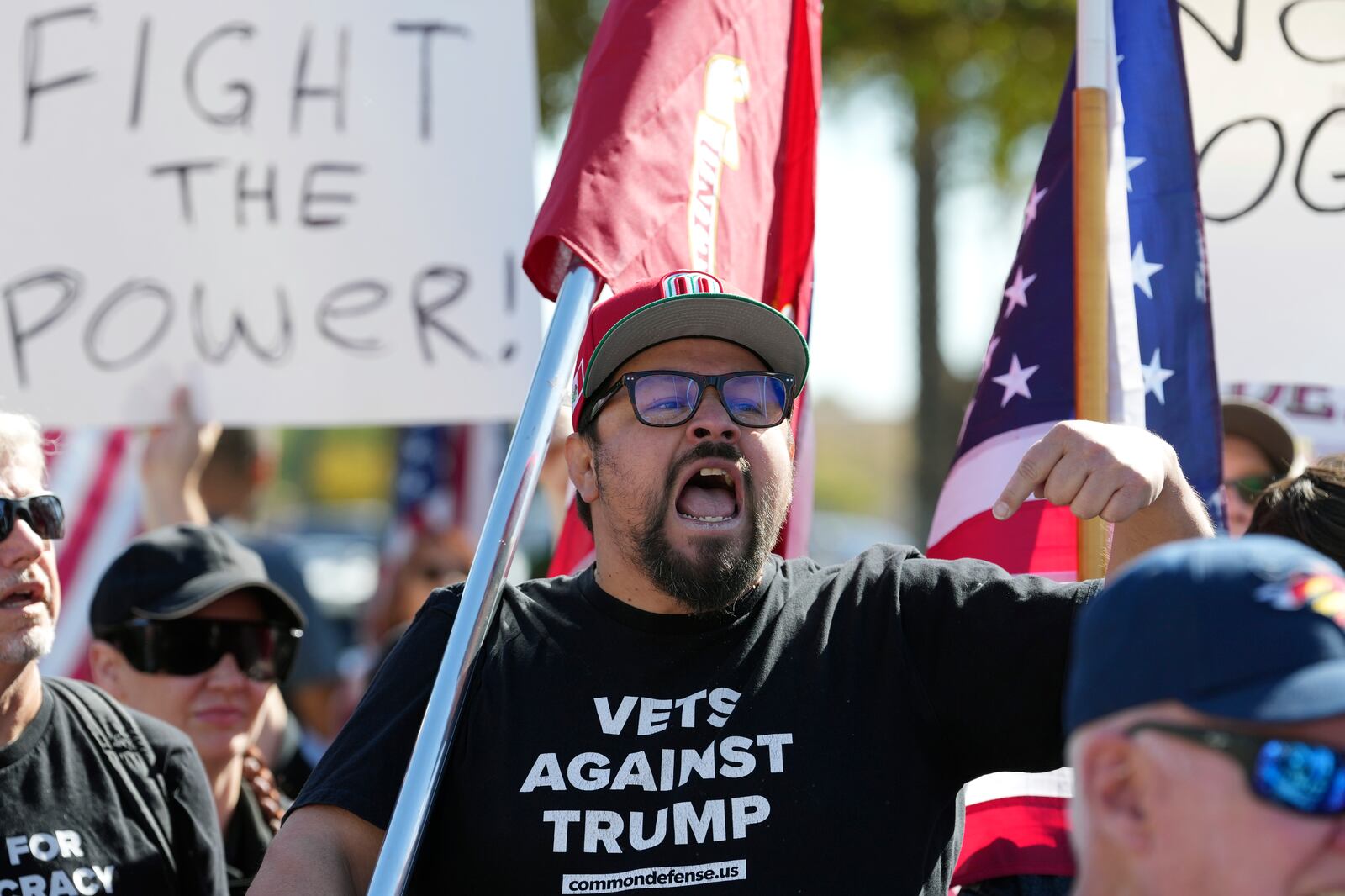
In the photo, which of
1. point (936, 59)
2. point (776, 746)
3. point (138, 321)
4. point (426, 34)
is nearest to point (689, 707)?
point (776, 746)

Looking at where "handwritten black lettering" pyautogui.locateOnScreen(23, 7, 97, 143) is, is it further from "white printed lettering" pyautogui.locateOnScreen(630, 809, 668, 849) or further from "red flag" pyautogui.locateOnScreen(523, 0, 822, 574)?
"white printed lettering" pyautogui.locateOnScreen(630, 809, 668, 849)

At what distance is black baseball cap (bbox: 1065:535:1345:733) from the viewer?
50.3 inches

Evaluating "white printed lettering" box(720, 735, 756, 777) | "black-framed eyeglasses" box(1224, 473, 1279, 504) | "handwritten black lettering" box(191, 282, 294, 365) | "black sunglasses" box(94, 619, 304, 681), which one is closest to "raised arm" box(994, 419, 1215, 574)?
"white printed lettering" box(720, 735, 756, 777)

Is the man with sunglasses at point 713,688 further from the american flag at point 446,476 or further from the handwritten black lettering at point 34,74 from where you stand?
the american flag at point 446,476

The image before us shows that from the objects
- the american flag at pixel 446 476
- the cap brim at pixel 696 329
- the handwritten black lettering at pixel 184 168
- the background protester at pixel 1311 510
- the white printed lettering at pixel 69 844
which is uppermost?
the handwritten black lettering at pixel 184 168

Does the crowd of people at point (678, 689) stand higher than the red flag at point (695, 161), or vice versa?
the red flag at point (695, 161)

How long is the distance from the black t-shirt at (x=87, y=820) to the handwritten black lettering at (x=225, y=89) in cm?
196

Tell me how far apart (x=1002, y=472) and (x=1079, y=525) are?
318mm

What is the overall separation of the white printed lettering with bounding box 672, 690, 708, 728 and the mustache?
13.5 inches

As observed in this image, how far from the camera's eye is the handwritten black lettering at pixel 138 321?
4.18 metres

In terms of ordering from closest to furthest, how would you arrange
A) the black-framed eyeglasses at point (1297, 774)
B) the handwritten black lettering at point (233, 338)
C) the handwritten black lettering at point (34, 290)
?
the black-framed eyeglasses at point (1297, 774) → the handwritten black lettering at point (34, 290) → the handwritten black lettering at point (233, 338)

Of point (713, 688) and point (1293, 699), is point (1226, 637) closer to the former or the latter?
point (1293, 699)

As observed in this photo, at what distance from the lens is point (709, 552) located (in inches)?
99.1

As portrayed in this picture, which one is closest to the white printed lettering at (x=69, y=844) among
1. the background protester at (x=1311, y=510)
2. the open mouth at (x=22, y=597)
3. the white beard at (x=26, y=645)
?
the white beard at (x=26, y=645)
